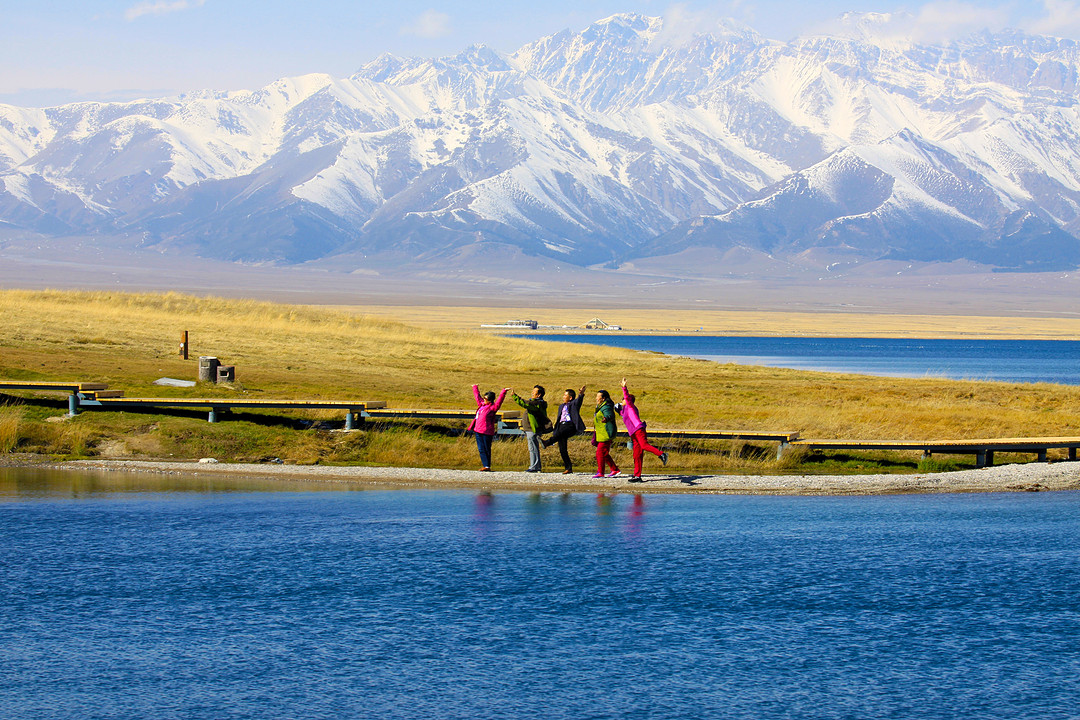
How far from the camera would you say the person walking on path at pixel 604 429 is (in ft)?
85.4

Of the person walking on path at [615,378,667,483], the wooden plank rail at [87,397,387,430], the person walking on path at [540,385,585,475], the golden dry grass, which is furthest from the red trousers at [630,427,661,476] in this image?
the golden dry grass

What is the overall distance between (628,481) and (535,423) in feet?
7.21

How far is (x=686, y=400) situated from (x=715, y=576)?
2198cm

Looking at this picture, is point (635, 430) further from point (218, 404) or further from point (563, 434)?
point (218, 404)

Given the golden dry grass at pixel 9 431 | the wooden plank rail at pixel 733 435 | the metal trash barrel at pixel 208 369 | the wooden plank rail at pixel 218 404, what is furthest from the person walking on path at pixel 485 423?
the metal trash barrel at pixel 208 369

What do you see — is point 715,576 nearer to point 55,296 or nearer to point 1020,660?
point 1020,660

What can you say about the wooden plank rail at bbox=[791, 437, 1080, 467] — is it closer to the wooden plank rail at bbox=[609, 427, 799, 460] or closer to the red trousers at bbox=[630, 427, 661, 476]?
the wooden plank rail at bbox=[609, 427, 799, 460]

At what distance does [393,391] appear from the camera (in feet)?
131

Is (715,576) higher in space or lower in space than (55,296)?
lower

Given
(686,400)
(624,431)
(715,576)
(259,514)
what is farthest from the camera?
(686,400)

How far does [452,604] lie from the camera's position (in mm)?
17797

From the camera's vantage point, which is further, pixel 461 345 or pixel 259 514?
pixel 461 345

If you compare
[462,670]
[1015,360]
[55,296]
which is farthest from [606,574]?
[1015,360]

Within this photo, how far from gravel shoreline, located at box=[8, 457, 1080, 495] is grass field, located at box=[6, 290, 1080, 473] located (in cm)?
133
